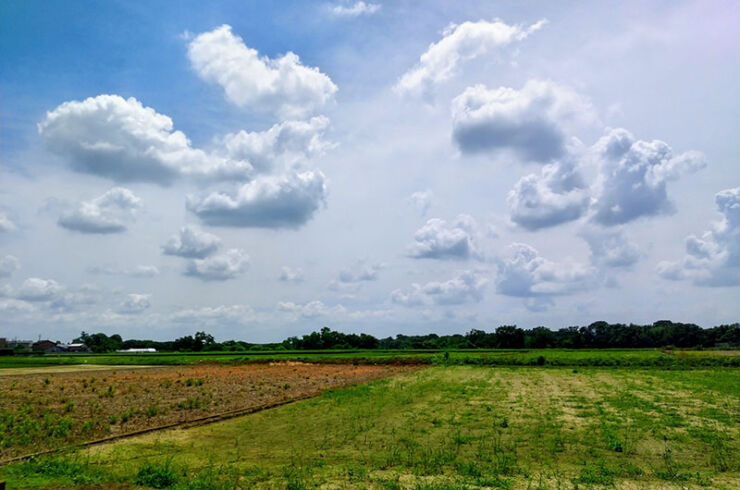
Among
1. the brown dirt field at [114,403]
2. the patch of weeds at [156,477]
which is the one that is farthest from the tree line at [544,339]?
the patch of weeds at [156,477]

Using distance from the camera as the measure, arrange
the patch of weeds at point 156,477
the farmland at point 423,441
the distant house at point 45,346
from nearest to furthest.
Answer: the patch of weeds at point 156,477, the farmland at point 423,441, the distant house at point 45,346

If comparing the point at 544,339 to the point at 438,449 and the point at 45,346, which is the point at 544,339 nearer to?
the point at 438,449

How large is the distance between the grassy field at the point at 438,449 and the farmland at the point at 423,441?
0.05 m

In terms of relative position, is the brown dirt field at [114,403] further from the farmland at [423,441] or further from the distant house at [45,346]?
the distant house at [45,346]

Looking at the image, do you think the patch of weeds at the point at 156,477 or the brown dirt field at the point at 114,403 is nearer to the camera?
the patch of weeds at the point at 156,477

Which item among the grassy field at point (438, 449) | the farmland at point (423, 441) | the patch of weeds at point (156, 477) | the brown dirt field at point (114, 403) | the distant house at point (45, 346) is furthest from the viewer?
the distant house at point (45, 346)

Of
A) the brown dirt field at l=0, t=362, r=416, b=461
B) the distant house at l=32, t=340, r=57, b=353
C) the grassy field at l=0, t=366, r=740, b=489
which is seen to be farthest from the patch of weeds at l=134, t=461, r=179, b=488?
the distant house at l=32, t=340, r=57, b=353

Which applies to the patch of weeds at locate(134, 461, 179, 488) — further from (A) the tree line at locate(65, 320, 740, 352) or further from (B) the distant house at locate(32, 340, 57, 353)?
(B) the distant house at locate(32, 340, 57, 353)

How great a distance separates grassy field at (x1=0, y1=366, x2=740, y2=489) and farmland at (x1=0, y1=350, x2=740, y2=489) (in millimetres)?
50

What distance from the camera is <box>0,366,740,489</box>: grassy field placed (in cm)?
1223

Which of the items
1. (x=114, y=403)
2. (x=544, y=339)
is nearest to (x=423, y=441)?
(x=114, y=403)

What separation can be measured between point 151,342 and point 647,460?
17967 centimetres

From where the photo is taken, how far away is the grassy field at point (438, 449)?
12234 mm

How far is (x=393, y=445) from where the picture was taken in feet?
52.8
